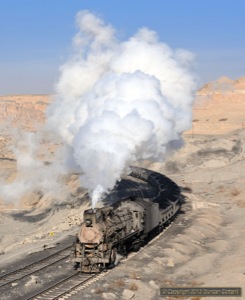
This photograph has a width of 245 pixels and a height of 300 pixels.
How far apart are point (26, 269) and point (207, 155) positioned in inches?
2120

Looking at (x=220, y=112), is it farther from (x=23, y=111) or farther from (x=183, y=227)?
(x=183, y=227)

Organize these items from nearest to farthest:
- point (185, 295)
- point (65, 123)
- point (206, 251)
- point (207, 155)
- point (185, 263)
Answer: point (185, 295) < point (185, 263) < point (206, 251) < point (65, 123) < point (207, 155)

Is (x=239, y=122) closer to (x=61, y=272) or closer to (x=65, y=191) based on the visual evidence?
(x=65, y=191)

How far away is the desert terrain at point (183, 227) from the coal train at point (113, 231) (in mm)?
844

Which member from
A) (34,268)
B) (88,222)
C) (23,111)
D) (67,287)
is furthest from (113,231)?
(23,111)

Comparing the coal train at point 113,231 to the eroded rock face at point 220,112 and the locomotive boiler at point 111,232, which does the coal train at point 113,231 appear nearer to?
the locomotive boiler at point 111,232

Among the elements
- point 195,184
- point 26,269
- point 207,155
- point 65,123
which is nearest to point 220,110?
point 207,155

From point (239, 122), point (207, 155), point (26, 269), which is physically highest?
point (239, 122)

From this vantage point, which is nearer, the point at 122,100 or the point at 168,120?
the point at 122,100

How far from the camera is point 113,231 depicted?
2425 cm

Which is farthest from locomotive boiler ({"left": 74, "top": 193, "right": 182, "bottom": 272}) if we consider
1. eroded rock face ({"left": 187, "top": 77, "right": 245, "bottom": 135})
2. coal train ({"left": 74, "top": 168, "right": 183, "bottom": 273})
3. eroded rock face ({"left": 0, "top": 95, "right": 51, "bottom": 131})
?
eroded rock face ({"left": 0, "top": 95, "right": 51, "bottom": 131})

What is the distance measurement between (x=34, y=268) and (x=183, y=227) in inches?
523

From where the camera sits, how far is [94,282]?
22.7m

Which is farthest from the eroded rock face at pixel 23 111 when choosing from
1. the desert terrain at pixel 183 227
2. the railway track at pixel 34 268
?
the railway track at pixel 34 268
